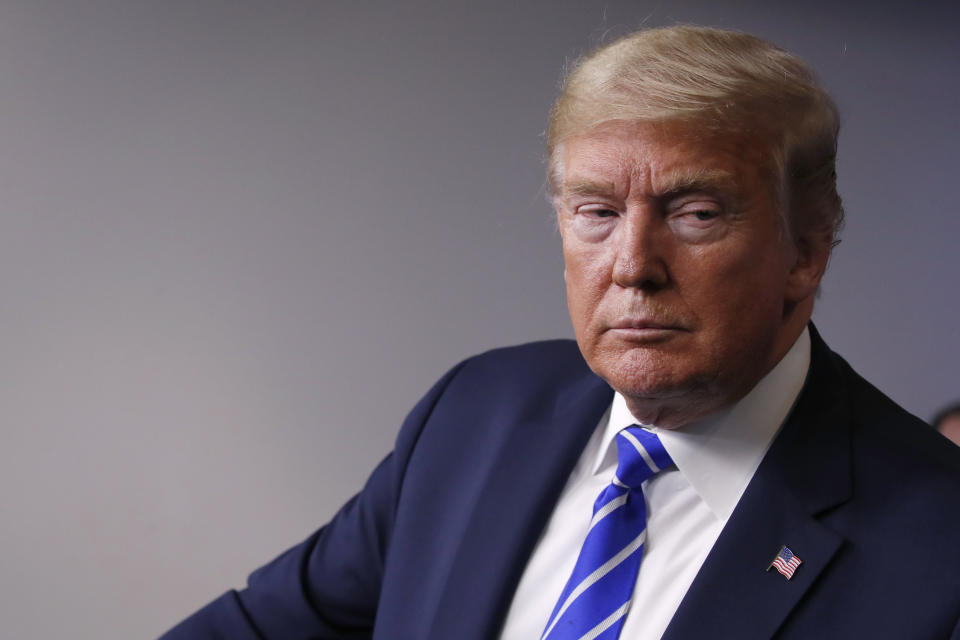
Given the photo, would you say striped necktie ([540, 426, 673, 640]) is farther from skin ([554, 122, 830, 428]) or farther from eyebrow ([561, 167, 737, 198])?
eyebrow ([561, 167, 737, 198])

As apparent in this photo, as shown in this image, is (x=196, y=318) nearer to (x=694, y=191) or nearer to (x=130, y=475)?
(x=130, y=475)

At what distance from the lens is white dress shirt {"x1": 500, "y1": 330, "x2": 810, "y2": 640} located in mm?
1153

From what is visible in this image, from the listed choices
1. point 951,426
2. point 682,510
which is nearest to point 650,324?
point 682,510

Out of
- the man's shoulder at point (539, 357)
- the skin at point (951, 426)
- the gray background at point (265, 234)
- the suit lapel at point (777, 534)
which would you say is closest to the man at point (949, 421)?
the skin at point (951, 426)

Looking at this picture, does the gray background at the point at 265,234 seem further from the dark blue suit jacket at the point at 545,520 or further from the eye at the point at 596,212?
the eye at the point at 596,212

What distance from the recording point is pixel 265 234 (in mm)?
2438

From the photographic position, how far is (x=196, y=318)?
2.40 metres

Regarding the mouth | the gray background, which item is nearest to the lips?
the mouth

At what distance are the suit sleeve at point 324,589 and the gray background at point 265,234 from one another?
100cm

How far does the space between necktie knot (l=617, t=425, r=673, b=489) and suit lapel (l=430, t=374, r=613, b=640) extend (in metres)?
0.12

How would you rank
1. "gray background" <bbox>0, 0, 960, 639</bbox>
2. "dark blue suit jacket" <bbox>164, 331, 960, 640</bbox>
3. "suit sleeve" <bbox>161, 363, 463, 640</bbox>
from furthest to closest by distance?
"gray background" <bbox>0, 0, 960, 639</bbox> < "suit sleeve" <bbox>161, 363, 463, 640</bbox> < "dark blue suit jacket" <bbox>164, 331, 960, 640</bbox>

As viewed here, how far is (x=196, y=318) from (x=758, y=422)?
156 cm

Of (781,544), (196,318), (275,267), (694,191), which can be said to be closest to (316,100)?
(275,267)

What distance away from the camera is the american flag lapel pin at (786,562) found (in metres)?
1.09
